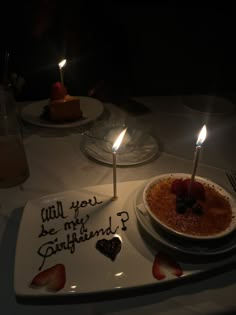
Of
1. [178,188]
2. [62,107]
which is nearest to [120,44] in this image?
[62,107]

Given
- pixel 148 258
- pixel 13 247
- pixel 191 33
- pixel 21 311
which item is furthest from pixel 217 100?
pixel 21 311

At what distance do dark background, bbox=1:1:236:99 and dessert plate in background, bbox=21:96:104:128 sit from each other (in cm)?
45

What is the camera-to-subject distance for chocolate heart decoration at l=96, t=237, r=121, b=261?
2.39ft

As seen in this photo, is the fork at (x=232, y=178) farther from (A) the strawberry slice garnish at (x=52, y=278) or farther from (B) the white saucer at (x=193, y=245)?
(A) the strawberry slice garnish at (x=52, y=278)

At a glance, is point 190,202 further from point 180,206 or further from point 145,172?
point 145,172

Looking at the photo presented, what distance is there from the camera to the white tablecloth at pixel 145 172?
0.65 metres

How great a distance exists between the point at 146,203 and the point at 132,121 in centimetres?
75

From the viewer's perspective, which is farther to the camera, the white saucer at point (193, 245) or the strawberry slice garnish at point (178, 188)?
the strawberry slice garnish at point (178, 188)

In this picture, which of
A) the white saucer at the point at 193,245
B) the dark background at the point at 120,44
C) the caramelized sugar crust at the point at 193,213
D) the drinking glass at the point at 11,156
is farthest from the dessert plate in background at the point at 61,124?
the white saucer at the point at 193,245

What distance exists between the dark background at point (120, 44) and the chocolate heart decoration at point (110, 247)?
4.46 ft

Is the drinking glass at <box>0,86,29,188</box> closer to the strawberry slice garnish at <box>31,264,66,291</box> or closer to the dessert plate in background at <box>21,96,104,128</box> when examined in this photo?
the dessert plate in background at <box>21,96,104,128</box>

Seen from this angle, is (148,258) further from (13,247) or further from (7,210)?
(7,210)

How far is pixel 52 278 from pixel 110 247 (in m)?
0.16

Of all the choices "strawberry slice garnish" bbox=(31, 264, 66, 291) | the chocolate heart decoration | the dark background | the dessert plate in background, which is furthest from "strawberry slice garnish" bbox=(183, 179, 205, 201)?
the dark background
